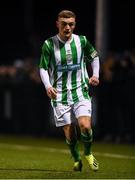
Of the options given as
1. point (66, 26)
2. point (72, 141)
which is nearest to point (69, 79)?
point (66, 26)

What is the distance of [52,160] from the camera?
14484 millimetres

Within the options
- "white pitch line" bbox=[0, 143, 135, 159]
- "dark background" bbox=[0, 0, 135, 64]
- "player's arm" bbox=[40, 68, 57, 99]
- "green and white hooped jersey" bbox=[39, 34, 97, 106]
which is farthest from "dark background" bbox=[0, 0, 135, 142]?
"player's arm" bbox=[40, 68, 57, 99]

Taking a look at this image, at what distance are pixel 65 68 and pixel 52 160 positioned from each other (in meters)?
2.86

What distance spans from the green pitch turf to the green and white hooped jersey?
1049 millimetres

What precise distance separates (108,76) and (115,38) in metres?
13.8

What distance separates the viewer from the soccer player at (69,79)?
1196 cm

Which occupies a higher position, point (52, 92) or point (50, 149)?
point (52, 92)

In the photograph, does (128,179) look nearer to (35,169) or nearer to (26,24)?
(35,169)

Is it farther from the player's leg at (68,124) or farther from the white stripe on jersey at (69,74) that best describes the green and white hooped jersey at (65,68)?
the player's leg at (68,124)

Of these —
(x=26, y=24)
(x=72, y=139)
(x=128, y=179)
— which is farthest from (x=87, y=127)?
(x=26, y=24)

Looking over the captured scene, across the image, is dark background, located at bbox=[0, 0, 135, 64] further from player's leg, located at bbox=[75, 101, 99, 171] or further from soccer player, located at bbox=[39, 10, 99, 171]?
player's leg, located at bbox=[75, 101, 99, 171]

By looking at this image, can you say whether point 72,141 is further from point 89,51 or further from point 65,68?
point 89,51

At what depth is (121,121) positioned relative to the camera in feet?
61.7

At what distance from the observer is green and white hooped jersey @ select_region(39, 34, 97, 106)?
39.4 ft
